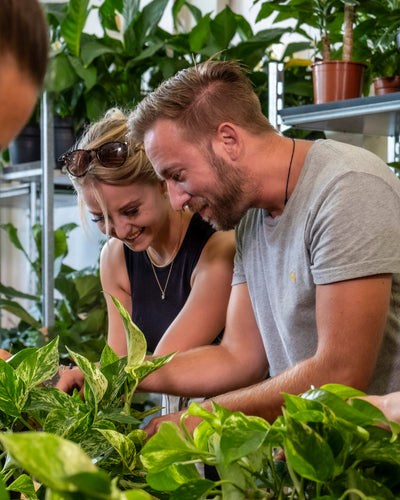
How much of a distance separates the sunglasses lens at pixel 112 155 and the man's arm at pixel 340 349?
22.0 inches

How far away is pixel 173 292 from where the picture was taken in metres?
1.63

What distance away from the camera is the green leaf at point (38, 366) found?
0.86 meters

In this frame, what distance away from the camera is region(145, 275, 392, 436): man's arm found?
3.76 ft

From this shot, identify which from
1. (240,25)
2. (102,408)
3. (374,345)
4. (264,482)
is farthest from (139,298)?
(240,25)

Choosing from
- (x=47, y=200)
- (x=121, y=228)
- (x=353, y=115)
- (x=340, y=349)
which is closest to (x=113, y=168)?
(x=121, y=228)

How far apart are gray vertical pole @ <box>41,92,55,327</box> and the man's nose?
159 cm

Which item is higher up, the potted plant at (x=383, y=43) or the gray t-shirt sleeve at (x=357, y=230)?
the potted plant at (x=383, y=43)

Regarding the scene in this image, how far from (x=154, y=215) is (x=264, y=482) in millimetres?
977

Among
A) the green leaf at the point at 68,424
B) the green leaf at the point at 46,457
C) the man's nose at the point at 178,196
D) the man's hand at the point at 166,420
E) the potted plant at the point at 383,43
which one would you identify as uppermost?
the potted plant at the point at 383,43

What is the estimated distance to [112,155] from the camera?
1489 millimetres

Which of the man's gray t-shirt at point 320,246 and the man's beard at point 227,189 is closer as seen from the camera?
the man's gray t-shirt at point 320,246

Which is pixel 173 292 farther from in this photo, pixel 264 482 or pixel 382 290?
pixel 264 482

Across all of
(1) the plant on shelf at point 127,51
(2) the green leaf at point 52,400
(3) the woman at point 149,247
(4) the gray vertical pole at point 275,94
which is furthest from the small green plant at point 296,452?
(1) the plant on shelf at point 127,51

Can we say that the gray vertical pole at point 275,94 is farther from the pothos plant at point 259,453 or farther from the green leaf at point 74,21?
the pothos plant at point 259,453
